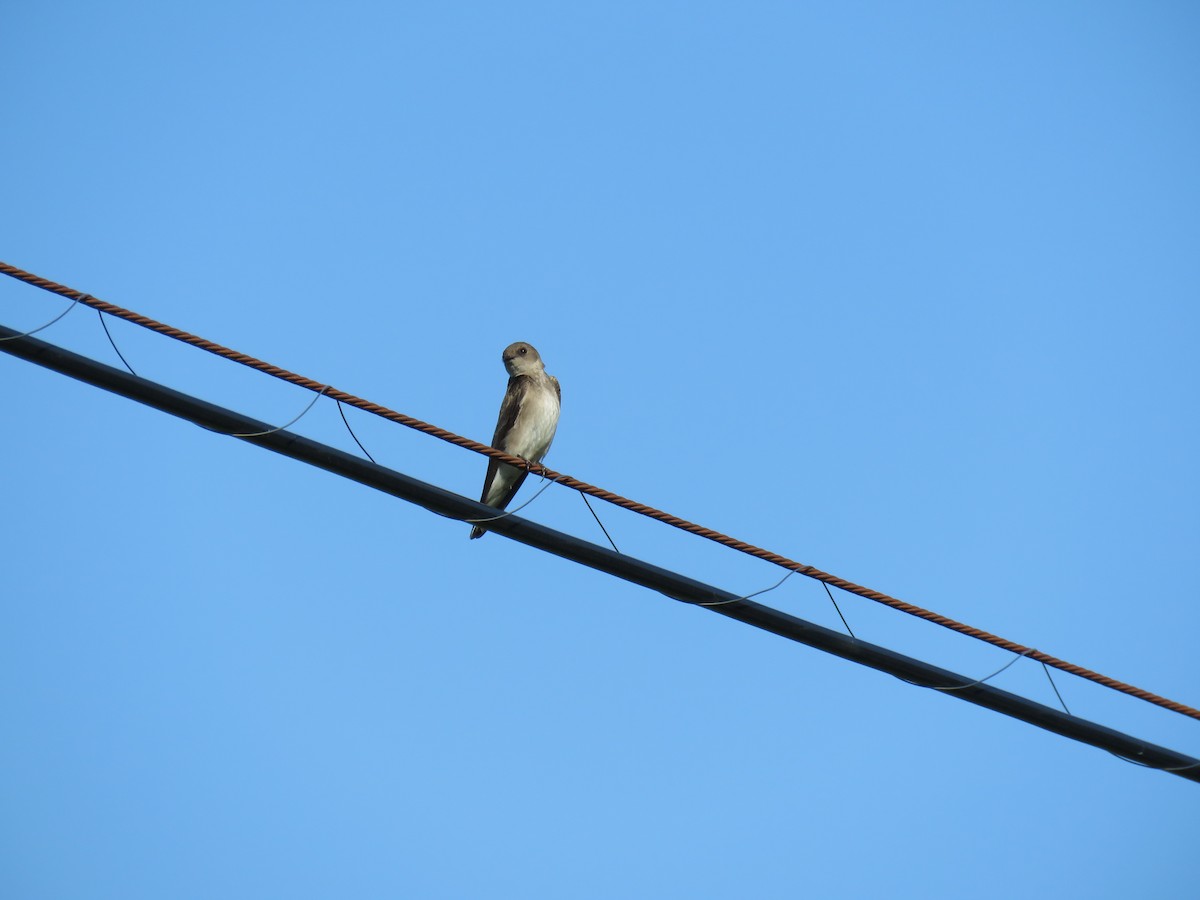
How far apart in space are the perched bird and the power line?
5.05 metres

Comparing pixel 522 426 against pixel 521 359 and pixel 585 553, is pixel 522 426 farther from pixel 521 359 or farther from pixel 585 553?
pixel 585 553

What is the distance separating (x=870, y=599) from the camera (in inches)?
268

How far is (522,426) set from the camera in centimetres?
1186

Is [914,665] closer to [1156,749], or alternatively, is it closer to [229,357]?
[1156,749]

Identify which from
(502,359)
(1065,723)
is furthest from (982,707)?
(502,359)

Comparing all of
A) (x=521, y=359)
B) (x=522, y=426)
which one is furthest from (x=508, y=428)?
(x=521, y=359)

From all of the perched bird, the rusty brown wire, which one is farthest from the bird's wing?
the rusty brown wire

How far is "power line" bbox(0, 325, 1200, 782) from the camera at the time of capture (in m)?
5.82

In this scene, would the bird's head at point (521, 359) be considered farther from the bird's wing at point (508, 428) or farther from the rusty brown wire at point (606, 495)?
the rusty brown wire at point (606, 495)

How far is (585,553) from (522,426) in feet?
17.7

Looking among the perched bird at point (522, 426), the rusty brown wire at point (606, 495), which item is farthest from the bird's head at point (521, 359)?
the rusty brown wire at point (606, 495)

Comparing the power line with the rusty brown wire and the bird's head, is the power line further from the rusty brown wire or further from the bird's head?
the bird's head

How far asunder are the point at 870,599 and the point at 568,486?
185 cm

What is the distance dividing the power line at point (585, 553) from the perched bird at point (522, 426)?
16.6 ft
